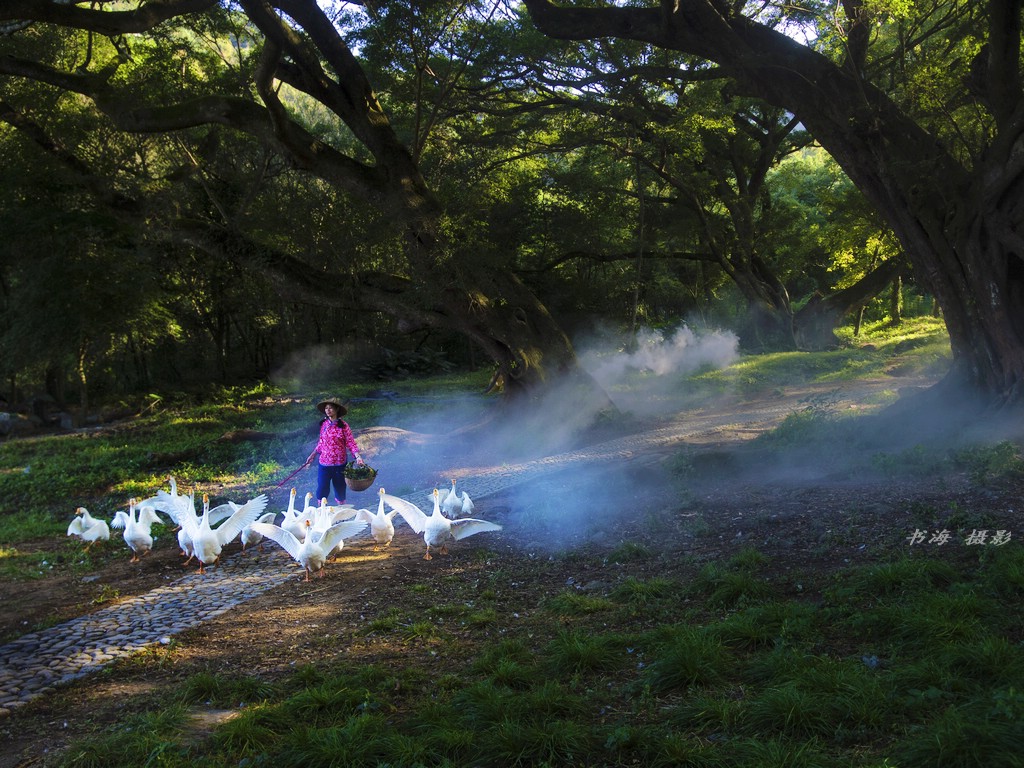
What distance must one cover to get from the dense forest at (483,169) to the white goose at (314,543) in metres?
6.74

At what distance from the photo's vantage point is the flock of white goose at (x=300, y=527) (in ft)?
24.0

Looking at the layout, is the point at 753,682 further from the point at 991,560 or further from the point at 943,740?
the point at 991,560

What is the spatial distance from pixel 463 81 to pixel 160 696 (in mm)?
13150

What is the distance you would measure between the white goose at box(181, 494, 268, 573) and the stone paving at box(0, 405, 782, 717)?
7.8 inches

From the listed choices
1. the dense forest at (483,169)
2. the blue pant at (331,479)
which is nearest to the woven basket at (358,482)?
the blue pant at (331,479)

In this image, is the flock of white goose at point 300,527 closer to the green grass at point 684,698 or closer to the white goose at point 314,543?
the white goose at point 314,543

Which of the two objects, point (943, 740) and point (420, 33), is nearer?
point (943, 740)

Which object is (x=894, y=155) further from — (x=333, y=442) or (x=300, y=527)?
(x=300, y=527)

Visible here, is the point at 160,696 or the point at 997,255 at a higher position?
the point at 997,255

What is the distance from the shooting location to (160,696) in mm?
4629

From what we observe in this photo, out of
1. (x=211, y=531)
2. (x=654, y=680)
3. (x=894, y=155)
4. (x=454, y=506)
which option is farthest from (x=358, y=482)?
(x=894, y=155)

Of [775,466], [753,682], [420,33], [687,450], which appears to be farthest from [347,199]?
[753,682]

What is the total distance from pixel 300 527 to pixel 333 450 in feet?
6.86

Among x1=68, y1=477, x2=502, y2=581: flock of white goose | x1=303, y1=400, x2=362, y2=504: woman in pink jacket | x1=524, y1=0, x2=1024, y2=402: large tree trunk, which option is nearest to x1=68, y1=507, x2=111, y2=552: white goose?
x1=68, y1=477, x2=502, y2=581: flock of white goose
